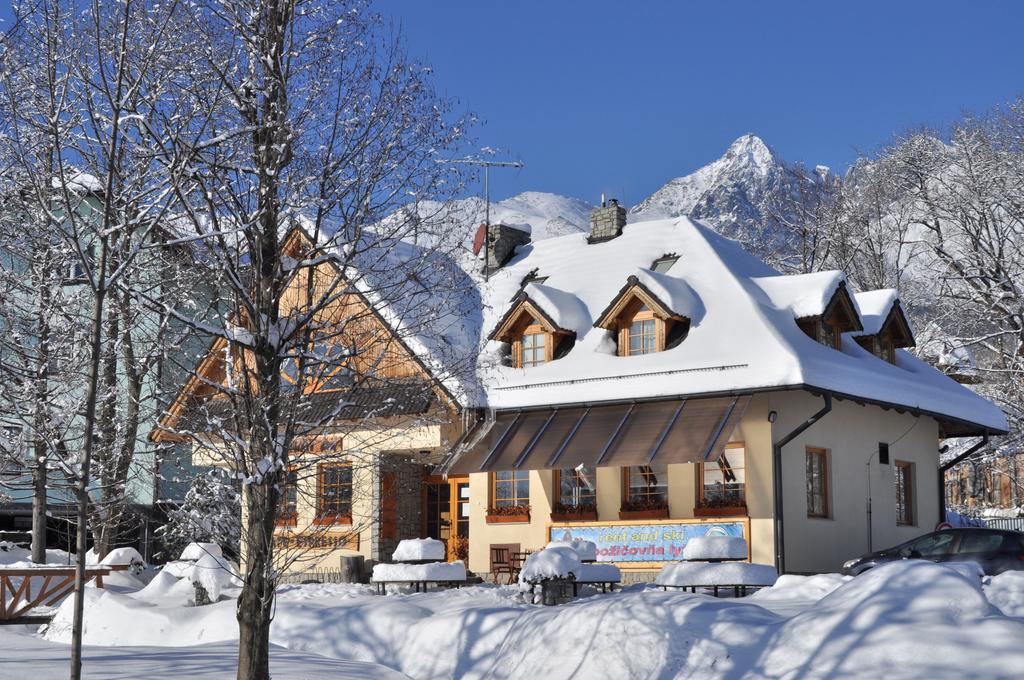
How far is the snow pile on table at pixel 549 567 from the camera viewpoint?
16156mm

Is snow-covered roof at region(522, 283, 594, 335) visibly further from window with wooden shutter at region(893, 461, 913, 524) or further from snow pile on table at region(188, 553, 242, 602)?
snow pile on table at region(188, 553, 242, 602)

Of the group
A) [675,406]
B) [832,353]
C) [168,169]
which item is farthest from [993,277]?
[168,169]

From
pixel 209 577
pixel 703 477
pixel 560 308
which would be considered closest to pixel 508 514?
pixel 703 477

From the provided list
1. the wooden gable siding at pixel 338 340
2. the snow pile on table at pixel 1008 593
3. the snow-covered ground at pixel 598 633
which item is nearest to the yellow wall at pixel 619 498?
the snow-covered ground at pixel 598 633

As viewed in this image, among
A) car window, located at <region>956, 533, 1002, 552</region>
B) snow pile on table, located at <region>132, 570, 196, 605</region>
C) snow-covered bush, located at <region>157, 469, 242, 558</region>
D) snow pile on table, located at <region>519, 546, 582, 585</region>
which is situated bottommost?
snow pile on table, located at <region>132, 570, 196, 605</region>

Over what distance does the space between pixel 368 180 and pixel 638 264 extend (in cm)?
1560

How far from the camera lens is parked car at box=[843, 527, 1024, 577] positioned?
1825 cm

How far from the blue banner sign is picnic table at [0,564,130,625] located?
8154 millimetres

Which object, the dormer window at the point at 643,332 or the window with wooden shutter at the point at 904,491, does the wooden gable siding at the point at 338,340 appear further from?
the window with wooden shutter at the point at 904,491

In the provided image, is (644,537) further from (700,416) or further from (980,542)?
(980,542)

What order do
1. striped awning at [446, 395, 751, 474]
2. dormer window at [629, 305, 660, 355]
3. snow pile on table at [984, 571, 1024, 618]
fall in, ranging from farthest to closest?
dormer window at [629, 305, 660, 355] < striped awning at [446, 395, 751, 474] < snow pile on table at [984, 571, 1024, 618]

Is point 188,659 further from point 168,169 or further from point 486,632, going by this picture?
point 168,169

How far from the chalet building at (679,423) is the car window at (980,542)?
3.11 m

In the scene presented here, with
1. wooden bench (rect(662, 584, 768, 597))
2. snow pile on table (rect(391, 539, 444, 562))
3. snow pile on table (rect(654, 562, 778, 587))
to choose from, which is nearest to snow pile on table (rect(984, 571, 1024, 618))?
snow pile on table (rect(654, 562, 778, 587))
